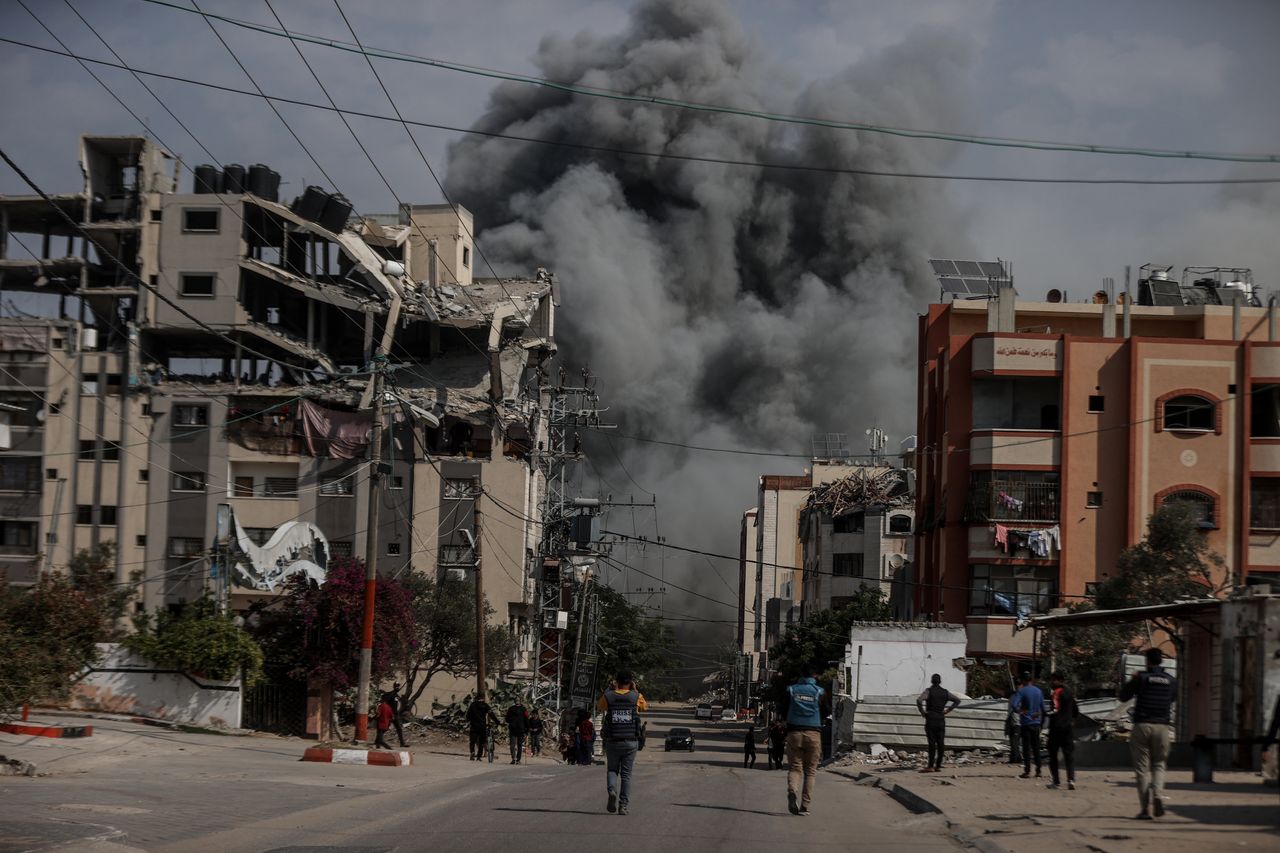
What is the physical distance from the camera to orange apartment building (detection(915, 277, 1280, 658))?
52969 mm

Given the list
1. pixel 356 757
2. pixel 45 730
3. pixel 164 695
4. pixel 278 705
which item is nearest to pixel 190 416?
pixel 278 705

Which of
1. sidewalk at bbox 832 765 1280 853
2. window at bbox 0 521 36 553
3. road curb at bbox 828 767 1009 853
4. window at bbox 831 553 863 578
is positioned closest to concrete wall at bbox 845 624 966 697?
road curb at bbox 828 767 1009 853

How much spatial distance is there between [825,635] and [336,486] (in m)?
27.1

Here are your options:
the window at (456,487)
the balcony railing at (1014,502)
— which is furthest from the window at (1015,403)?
the window at (456,487)

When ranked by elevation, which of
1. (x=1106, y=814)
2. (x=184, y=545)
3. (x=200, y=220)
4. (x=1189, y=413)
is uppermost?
(x=200, y=220)

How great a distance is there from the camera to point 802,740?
17.5 metres

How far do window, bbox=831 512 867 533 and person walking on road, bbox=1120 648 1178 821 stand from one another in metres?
77.1

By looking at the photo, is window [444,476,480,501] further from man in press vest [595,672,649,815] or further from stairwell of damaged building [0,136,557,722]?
man in press vest [595,672,649,815]

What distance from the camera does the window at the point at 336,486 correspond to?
69812mm

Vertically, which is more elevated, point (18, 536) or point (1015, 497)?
point (1015, 497)

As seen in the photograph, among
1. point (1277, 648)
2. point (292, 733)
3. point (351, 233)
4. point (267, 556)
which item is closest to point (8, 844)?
point (1277, 648)

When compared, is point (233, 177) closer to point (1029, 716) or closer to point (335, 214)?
point (335, 214)

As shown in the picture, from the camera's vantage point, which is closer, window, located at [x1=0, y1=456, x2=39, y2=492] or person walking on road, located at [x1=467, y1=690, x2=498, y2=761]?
person walking on road, located at [x1=467, y1=690, x2=498, y2=761]

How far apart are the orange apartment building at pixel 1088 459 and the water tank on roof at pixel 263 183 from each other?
123 feet
